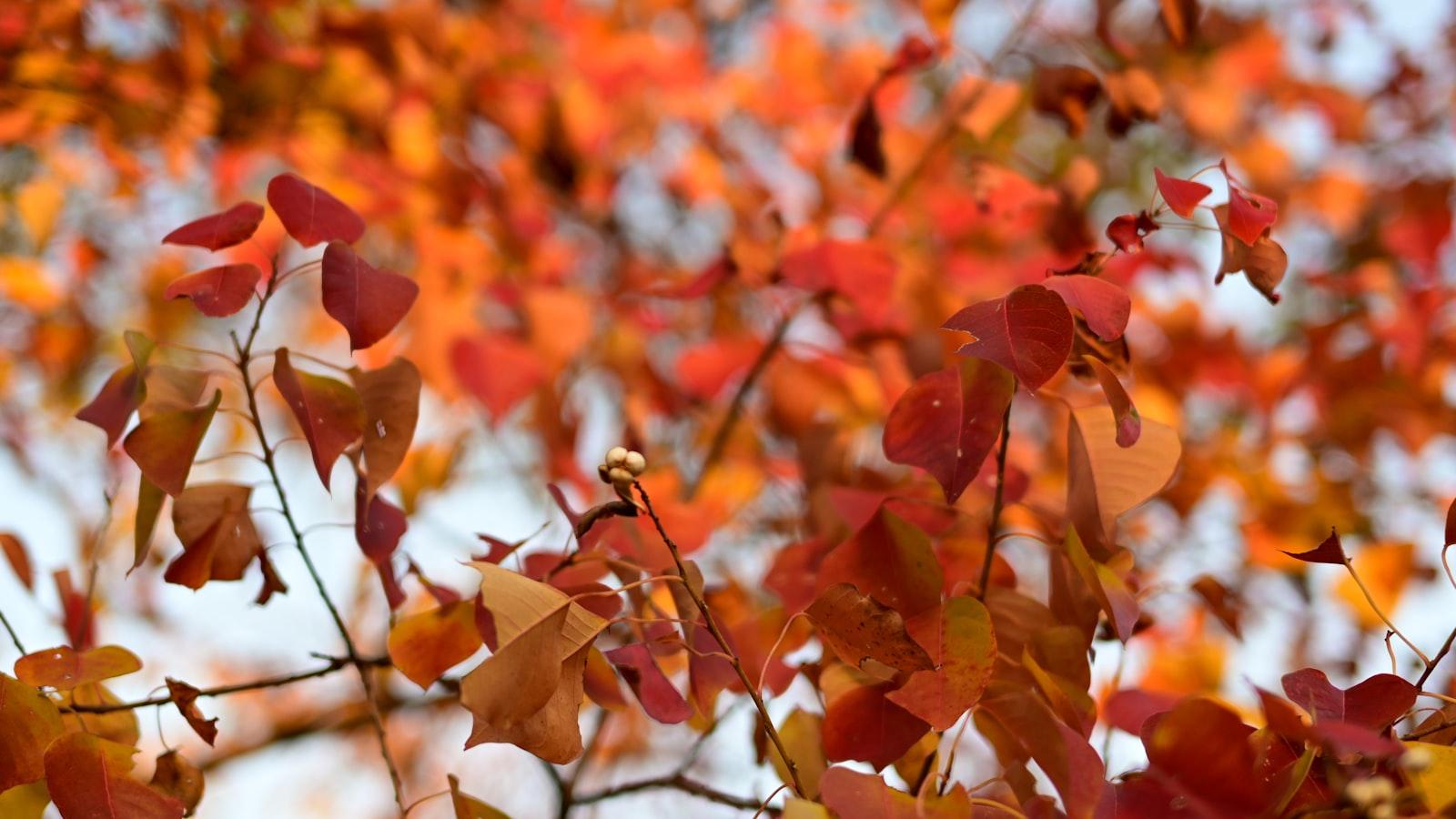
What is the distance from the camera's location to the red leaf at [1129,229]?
2.50 ft

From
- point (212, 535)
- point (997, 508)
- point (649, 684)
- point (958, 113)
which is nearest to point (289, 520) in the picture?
point (212, 535)

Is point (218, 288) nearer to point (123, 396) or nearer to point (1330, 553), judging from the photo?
point (123, 396)

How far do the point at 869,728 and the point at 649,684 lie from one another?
16 centimetres

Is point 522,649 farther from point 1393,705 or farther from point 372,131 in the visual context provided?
point 372,131

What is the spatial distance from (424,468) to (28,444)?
1802 millimetres

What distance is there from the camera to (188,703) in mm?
788

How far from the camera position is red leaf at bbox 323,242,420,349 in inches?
29.6

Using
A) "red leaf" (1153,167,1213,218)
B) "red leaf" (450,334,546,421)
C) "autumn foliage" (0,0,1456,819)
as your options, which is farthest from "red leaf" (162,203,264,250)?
"red leaf" (450,334,546,421)

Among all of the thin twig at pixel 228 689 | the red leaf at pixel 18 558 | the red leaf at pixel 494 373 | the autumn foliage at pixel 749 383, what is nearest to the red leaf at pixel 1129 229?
the autumn foliage at pixel 749 383

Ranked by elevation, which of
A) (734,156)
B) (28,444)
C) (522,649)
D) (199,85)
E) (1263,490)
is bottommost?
(28,444)

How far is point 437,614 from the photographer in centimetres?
80

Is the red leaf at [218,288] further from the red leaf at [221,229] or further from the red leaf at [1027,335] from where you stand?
the red leaf at [1027,335]

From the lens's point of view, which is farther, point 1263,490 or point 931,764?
point 1263,490

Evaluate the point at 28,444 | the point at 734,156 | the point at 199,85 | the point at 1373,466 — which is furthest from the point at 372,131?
the point at 1373,466
